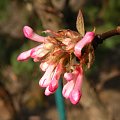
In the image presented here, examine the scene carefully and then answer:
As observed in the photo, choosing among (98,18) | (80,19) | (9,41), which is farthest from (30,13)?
(80,19)

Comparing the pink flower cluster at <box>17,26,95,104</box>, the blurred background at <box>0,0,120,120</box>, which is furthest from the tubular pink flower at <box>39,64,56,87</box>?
the blurred background at <box>0,0,120,120</box>

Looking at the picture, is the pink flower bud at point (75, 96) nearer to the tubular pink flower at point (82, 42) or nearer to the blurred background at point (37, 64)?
the tubular pink flower at point (82, 42)

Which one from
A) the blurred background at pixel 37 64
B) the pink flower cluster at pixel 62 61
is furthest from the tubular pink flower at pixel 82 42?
the blurred background at pixel 37 64

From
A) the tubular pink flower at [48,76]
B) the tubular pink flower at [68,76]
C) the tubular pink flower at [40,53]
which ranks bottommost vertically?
the tubular pink flower at [68,76]

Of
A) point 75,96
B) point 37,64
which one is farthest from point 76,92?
point 37,64

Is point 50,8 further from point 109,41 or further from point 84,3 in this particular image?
point 84,3

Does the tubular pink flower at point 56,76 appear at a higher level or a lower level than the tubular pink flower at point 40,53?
lower

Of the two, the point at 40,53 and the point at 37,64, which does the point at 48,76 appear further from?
the point at 37,64
